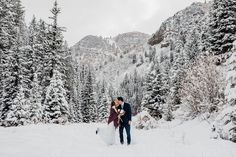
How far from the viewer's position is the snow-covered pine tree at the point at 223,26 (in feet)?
99.7

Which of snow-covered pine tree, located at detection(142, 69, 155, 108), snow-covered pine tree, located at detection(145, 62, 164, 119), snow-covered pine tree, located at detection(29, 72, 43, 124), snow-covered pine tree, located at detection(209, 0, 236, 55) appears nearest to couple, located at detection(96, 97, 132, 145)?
snow-covered pine tree, located at detection(29, 72, 43, 124)

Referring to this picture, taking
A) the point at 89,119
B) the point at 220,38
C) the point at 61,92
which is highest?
the point at 220,38

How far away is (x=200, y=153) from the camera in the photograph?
35.1ft

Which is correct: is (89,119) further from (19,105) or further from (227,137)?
(227,137)

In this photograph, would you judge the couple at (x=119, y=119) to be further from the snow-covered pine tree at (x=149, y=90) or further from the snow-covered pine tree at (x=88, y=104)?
the snow-covered pine tree at (x=88, y=104)

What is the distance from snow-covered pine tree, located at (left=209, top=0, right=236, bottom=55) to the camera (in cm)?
3039

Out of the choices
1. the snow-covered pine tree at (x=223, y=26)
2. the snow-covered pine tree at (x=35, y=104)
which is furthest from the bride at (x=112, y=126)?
the snow-covered pine tree at (x=223, y=26)

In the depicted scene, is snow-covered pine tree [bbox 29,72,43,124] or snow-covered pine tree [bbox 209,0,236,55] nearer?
snow-covered pine tree [bbox 29,72,43,124]

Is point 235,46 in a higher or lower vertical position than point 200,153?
higher

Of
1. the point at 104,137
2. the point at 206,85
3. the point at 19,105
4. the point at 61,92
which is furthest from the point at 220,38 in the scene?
the point at 104,137

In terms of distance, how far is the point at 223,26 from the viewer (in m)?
31.0

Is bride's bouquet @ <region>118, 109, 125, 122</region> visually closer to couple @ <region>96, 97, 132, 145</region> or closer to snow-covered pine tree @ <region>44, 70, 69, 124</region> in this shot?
Answer: couple @ <region>96, 97, 132, 145</region>

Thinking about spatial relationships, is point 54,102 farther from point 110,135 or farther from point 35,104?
point 110,135

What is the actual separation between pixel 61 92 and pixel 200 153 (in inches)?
782
